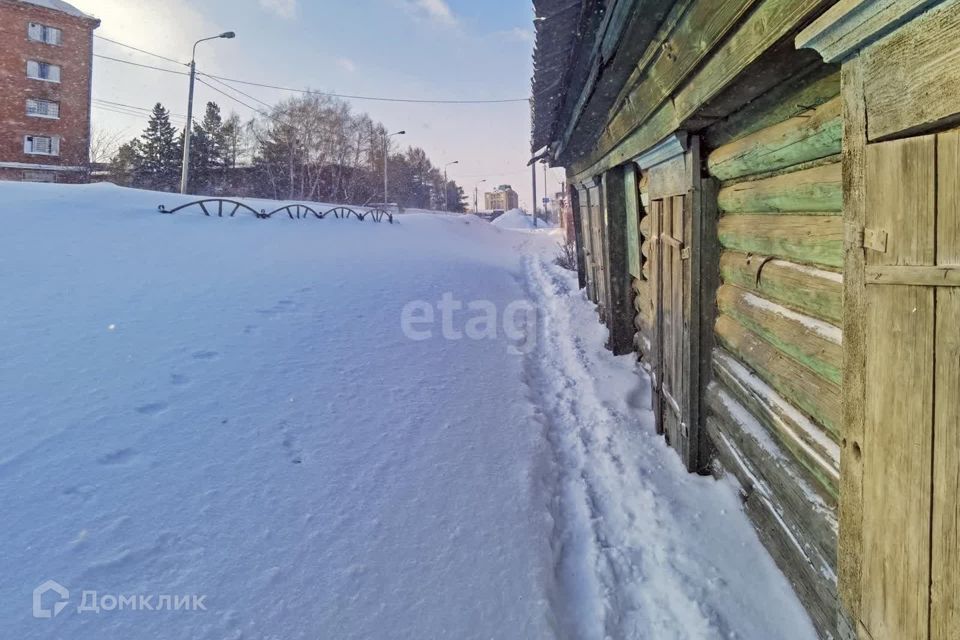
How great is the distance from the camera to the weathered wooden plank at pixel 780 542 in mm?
1915

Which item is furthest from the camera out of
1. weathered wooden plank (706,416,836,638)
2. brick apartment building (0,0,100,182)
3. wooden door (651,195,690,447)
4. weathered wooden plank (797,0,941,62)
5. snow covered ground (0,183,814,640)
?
brick apartment building (0,0,100,182)

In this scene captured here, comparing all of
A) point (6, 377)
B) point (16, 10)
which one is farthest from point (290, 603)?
point (16, 10)

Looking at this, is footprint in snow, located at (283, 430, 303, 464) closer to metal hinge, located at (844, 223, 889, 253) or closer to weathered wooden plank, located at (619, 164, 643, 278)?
metal hinge, located at (844, 223, 889, 253)

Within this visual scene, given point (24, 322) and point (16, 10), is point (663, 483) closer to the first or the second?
point (24, 322)

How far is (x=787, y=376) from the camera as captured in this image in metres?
2.25

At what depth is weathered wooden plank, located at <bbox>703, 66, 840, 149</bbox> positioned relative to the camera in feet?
6.02

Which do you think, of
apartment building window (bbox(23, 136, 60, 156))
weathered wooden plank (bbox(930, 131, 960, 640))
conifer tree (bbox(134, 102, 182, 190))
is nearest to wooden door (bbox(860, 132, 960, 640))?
weathered wooden plank (bbox(930, 131, 960, 640))

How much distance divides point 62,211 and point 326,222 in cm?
648

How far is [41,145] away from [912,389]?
34.2 meters

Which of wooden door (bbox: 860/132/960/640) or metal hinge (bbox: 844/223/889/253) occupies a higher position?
metal hinge (bbox: 844/223/889/253)

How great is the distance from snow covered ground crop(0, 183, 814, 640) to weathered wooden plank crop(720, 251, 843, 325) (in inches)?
51.2

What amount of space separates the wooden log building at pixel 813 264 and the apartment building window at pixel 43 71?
32.0 m

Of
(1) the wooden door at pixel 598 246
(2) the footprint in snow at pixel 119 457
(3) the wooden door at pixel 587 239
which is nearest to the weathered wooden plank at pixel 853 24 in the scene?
(2) the footprint in snow at pixel 119 457

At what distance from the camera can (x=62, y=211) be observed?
8.71 m
